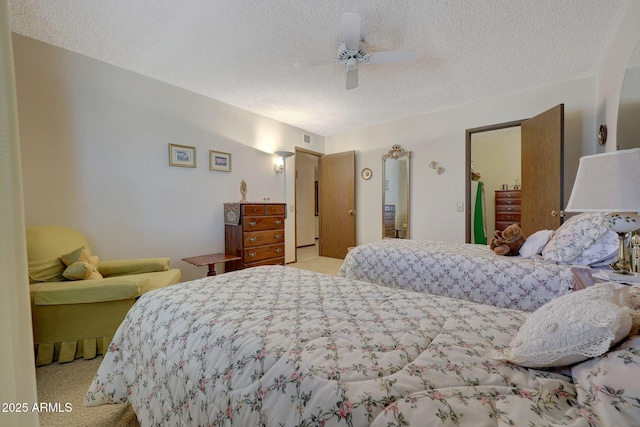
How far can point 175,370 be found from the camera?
958 millimetres

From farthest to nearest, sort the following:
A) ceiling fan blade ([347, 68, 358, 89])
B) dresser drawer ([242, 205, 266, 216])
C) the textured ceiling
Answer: dresser drawer ([242, 205, 266, 216]) → ceiling fan blade ([347, 68, 358, 89]) → the textured ceiling

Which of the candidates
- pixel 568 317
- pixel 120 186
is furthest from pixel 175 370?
pixel 120 186

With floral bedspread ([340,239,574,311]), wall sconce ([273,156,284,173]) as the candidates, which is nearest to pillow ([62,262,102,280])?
floral bedspread ([340,239,574,311])

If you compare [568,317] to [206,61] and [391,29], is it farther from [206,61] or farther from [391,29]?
[206,61]

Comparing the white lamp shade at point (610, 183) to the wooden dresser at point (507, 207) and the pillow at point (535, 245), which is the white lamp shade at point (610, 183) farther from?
the wooden dresser at point (507, 207)

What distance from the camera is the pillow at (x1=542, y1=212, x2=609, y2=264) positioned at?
168 centimetres

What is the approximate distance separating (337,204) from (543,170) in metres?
3.21

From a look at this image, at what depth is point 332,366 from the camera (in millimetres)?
725

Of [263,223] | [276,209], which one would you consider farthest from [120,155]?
[276,209]

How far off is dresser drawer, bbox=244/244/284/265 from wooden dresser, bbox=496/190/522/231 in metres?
4.61

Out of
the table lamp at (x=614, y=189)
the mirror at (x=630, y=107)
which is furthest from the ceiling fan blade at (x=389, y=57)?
the table lamp at (x=614, y=189)

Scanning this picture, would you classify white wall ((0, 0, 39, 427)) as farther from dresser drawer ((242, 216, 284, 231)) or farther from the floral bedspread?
dresser drawer ((242, 216, 284, 231))

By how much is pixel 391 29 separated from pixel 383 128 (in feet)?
8.56

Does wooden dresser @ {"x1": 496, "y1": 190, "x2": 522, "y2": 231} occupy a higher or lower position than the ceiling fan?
lower
